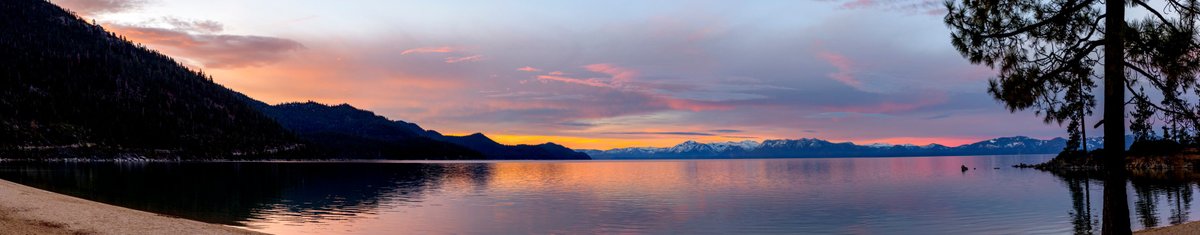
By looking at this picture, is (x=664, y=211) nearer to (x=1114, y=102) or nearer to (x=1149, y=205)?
(x=1149, y=205)

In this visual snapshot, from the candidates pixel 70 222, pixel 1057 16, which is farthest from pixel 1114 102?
pixel 70 222

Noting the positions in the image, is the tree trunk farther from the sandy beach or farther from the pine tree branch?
the sandy beach

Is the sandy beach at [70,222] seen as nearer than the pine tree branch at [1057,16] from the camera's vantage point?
No

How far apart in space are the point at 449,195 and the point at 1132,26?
68967 mm

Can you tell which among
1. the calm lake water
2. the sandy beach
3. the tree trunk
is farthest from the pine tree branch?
the sandy beach

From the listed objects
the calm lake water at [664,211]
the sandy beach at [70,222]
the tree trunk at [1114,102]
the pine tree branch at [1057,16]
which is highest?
the pine tree branch at [1057,16]

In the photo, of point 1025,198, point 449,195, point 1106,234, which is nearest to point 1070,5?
point 1106,234

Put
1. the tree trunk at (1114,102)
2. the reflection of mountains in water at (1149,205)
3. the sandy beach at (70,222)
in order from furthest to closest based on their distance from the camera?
the reflection of mountains in water at (1149,205)
the sandy beach at (70,222)
the tree trunk at (1114,102)

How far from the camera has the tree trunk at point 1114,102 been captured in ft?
68.3

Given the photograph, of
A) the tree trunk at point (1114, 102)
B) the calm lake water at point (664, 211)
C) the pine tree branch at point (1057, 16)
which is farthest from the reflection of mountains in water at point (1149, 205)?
the pine tree branch at point (1057, 16)

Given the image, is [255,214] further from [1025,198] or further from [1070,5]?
[1025,198]

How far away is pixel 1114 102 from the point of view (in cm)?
2105

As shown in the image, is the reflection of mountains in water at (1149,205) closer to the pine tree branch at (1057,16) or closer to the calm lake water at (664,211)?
the calm lake water at (664,211)

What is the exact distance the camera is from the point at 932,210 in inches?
2341
